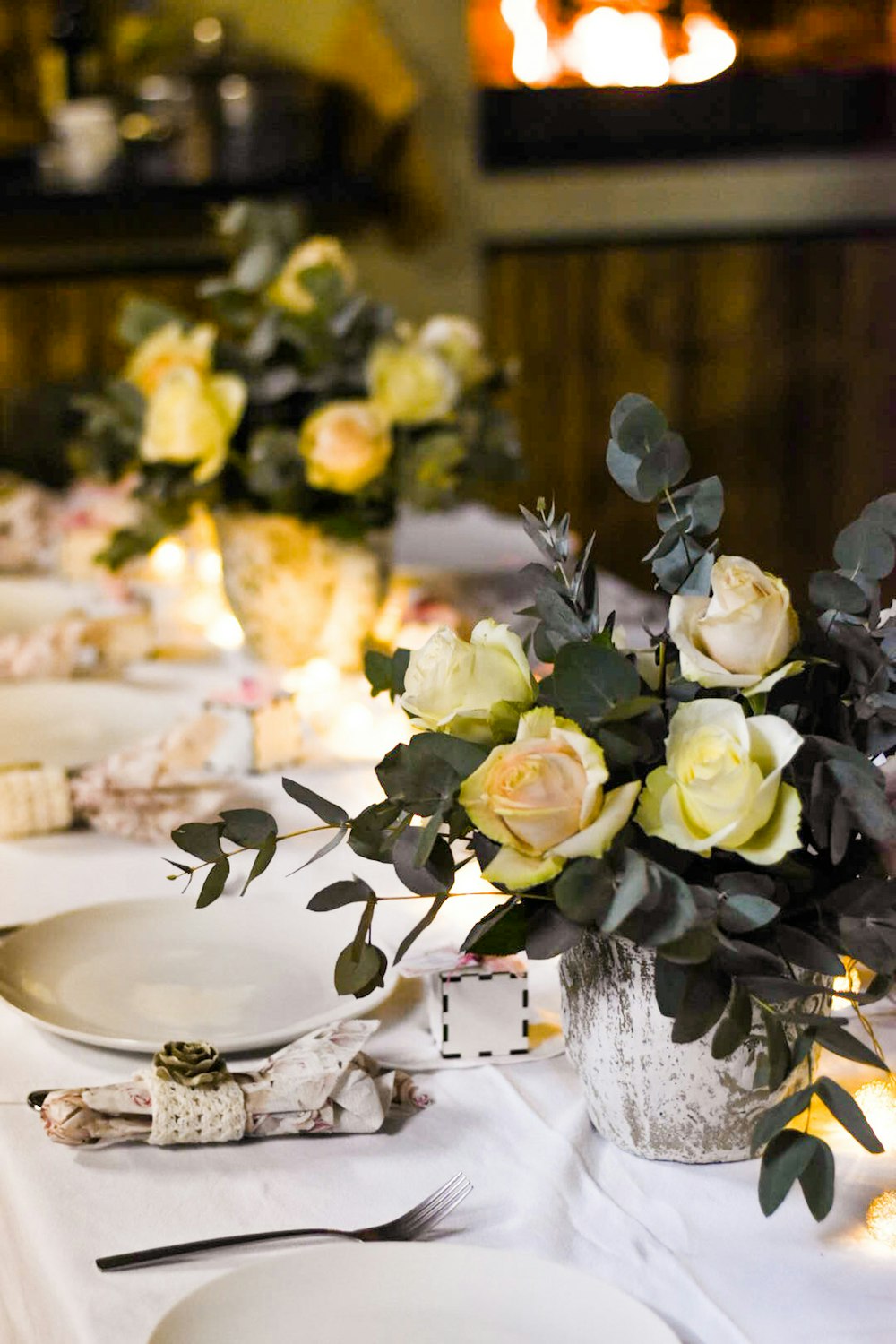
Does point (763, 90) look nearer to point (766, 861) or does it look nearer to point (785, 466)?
point (785, 466)

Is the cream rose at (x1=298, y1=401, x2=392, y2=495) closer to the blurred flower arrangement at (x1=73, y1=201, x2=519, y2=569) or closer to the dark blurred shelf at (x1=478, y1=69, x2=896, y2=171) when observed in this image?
the blurred flower arrangement at (x1=73, y1=201, x2=519, y2=569)

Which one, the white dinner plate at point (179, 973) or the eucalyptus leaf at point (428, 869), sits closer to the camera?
the eucalyptus leaf at point (428, 869)

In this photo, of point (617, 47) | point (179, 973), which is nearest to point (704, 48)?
point (617, 47)

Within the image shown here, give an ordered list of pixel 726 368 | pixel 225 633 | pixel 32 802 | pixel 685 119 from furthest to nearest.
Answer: pixel 726 368 → pixel 685 119 → pixel 225 633 → pixel 32 802

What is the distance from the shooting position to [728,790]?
662mm

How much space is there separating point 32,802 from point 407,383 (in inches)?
21.9

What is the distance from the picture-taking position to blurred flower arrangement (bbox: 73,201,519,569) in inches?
59.8

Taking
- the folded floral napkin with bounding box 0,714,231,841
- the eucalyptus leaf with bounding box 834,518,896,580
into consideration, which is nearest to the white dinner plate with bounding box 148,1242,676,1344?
the eucalyptus leaf with bounding box 834,518,896,580

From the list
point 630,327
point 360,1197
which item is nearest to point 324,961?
point 360,1197

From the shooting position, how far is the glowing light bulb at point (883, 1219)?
723 millimetres

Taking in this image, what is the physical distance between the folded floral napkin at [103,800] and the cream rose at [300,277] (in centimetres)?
53

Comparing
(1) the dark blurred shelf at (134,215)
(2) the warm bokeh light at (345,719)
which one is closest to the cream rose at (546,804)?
(2) the warm bokeh light at (345,719)

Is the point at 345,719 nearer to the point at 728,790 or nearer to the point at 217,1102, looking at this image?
the point at 217,1102

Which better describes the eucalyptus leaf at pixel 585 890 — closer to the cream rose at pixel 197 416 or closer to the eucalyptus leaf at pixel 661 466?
the eucalyptus leaf at pixel 661 466
